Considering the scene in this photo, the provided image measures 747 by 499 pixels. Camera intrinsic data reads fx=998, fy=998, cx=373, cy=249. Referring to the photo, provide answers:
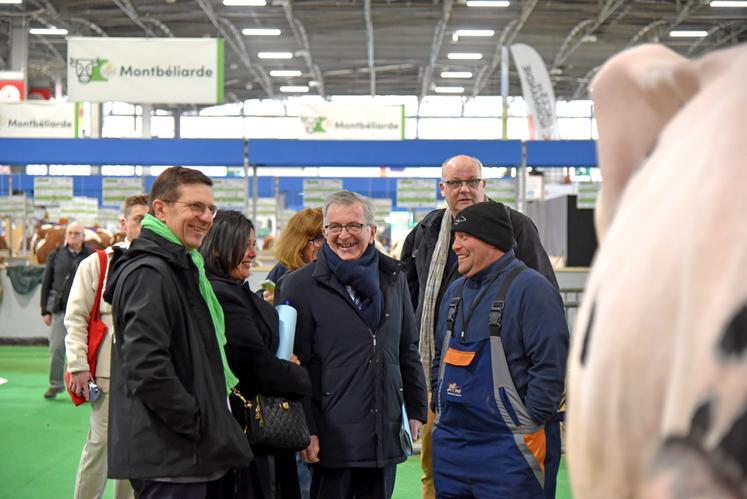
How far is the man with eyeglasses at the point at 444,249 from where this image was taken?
4.32 metres

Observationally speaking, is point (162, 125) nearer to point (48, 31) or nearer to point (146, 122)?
point (146, 122)

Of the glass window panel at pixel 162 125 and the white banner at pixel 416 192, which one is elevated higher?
the glass window panel at pixel 162 125

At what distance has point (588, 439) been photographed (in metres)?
0.66

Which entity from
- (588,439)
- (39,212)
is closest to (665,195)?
(588,439)

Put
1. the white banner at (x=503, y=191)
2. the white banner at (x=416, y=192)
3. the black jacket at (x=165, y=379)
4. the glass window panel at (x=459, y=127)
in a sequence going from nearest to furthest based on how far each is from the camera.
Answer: the black jacket at (x=165, y=379)
the white banner at (x=503, y=191)
the white banner at (x=416, y=192)
the glass window panel at (x=459, y=127)

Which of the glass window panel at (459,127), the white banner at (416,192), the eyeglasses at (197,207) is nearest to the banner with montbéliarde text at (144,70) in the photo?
the white banner at (416,192)

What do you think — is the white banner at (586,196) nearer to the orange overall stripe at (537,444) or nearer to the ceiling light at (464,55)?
the orange overall stripe at (537,444)

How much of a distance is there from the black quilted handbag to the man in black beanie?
0.46m

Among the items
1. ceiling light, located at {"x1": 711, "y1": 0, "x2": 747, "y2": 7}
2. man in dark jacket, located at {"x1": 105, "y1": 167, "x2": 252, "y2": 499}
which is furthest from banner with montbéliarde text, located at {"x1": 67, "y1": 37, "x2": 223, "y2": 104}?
ceiling light, located at {"x1": 711, "y1": 0, "x2": 747, "y2": 7}

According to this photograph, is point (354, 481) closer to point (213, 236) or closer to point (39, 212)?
point (213, 236)

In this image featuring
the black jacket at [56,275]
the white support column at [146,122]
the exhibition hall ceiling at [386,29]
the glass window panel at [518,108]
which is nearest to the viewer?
the black jacket at [56,275]

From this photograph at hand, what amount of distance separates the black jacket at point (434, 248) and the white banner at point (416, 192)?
332 inches

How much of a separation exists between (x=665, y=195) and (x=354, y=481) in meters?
3.15

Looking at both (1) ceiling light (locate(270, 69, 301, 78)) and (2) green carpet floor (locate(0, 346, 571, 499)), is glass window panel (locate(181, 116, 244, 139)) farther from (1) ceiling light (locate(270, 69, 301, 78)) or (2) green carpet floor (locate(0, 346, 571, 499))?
(2) green carpet floor (locate(0, 346, 571, 499))
